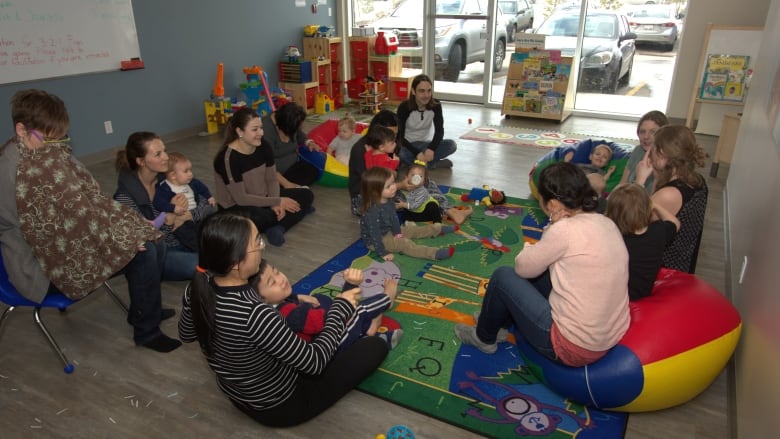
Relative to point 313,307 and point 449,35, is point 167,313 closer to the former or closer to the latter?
point 313,307

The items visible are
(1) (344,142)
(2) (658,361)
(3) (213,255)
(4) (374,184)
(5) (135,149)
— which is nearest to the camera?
(3) (213,255)

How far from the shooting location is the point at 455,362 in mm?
2584

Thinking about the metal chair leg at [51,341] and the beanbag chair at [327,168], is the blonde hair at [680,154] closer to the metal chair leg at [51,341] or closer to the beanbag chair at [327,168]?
the beanbag chair at [327,168]

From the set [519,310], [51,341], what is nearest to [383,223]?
[519,310]

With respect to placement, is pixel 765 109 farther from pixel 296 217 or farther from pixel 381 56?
pixel 381 56

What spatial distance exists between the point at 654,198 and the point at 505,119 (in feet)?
16.9

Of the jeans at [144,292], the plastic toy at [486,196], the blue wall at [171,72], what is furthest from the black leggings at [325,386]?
the blue wall at [171,72]

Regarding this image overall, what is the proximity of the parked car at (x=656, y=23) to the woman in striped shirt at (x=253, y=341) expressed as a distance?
22.6 feet

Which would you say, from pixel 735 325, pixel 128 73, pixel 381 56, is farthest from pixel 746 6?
pixel 128 73

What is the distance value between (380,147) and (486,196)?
1.10 metres

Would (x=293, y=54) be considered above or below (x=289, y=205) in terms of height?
above

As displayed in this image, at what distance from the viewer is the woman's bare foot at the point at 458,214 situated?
13.7 feet

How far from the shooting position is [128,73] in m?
6.14

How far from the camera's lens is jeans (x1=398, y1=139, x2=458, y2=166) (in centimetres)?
541
